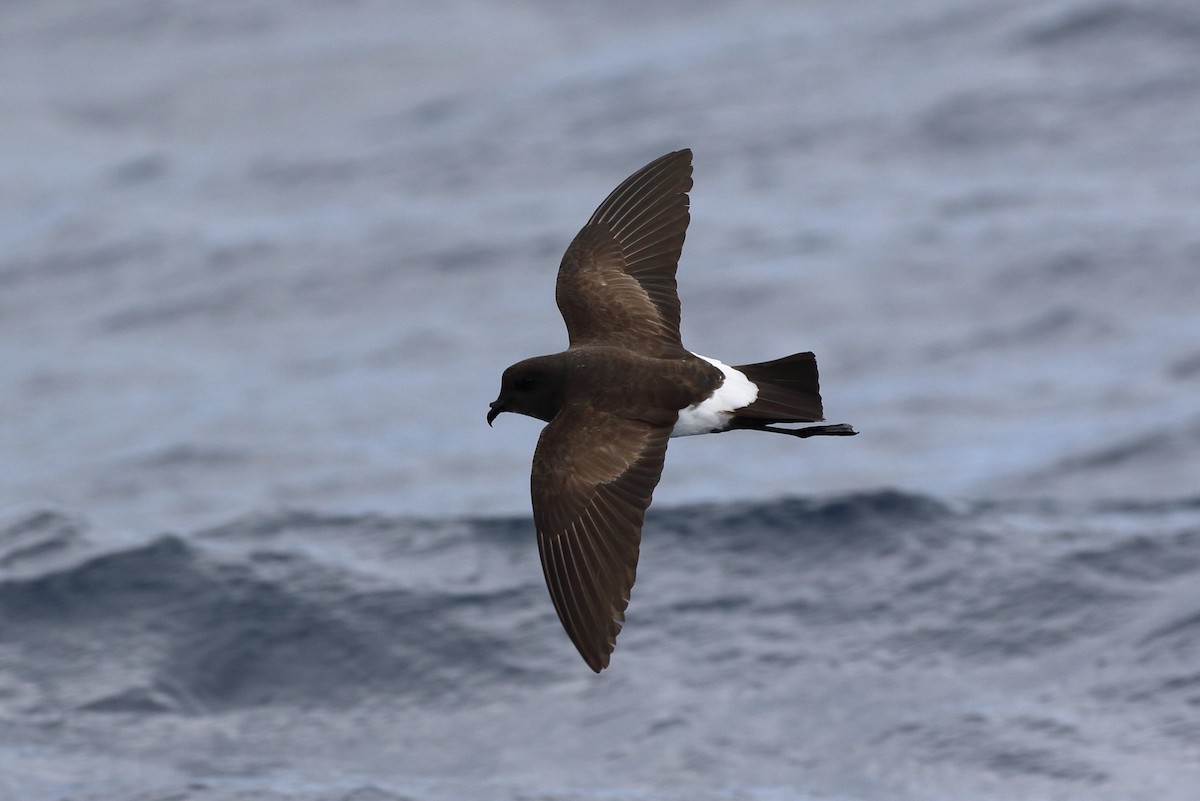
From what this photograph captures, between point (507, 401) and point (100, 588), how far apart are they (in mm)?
6143

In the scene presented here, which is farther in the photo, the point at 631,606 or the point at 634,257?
the point at 631,606

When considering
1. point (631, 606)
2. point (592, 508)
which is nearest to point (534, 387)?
point (592, 508)

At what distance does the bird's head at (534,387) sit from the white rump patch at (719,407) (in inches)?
20.1

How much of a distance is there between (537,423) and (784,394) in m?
11.0

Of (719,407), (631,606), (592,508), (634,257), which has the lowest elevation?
(631,606)

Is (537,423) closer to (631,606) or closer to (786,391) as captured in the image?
(631,606)

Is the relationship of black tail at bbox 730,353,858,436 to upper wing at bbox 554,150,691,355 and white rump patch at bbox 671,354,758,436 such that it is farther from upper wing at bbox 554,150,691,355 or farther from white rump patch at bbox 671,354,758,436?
upper wing at bbox 554,150,691,355

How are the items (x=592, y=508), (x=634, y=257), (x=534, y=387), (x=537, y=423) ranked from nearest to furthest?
(x=592, y=508), (x=534, y=387), (x=634, y=257), (x=537, y=423)

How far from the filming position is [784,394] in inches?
291

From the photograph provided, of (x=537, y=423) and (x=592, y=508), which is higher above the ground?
(x=537, y=423)

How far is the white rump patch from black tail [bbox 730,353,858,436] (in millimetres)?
33

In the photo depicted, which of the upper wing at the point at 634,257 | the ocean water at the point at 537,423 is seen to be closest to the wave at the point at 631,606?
the ocean water at the point at 537,423

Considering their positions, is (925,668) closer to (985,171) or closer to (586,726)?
(586,726)

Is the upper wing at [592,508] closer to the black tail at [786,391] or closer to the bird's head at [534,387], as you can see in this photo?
the bird's head at [534,387]
